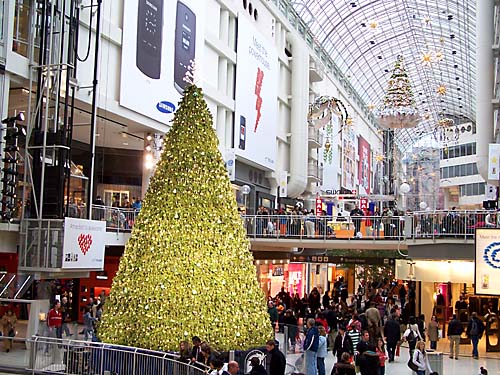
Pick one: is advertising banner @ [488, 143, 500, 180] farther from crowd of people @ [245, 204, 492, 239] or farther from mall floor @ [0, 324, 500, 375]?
mall floor @ [0, 324, 500, 375]

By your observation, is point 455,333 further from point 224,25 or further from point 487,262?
point 224,25

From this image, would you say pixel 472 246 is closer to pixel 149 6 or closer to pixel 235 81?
pixel 149 6

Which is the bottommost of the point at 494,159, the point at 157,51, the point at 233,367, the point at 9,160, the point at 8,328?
the point at 8,328

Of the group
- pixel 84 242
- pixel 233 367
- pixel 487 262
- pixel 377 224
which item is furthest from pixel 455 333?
pixel 233 367

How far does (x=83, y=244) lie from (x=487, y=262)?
37.9 feet

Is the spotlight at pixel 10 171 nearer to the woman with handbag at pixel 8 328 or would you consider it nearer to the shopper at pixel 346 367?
the woman with handbag at pixel 8 328

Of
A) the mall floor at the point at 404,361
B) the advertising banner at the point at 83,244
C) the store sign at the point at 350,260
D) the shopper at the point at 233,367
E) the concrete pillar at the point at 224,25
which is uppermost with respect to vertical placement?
the concrete pillar at the point at 224,25

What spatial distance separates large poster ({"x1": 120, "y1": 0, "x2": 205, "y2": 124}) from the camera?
2597cm

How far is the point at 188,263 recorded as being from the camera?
535 inches

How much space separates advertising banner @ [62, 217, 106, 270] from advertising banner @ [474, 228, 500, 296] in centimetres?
1103

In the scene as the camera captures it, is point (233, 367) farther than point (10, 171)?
No

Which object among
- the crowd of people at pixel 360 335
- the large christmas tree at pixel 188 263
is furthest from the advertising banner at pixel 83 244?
the large christmas tree at pixel 188 263

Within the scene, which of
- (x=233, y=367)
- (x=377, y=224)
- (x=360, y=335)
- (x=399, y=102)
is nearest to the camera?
(x=233, y=367)

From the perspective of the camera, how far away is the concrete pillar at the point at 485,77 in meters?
33.4
